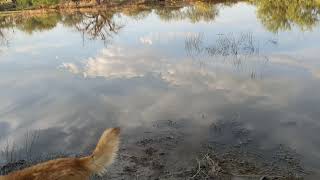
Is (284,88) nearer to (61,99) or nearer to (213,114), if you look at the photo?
(213,114)

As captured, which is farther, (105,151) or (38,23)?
(38,23)

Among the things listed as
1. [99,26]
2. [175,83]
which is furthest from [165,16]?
[175,83]

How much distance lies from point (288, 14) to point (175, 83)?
13778mm

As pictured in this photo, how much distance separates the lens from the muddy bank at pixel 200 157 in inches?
310

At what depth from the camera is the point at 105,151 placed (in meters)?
5.13

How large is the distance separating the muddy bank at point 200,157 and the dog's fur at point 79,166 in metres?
2.83

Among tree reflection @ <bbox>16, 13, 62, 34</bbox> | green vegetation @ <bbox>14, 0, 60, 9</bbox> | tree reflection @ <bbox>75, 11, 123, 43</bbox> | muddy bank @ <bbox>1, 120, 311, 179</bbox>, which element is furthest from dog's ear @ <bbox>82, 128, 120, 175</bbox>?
green vegetation @ <bbox>14, 0, 60, 9</bbox>

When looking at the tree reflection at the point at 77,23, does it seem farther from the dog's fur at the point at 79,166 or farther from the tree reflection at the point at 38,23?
the dog's fur at the point at 79,166

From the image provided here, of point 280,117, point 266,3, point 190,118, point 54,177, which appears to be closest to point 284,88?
point 280,117

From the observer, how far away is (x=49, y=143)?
10.0 m

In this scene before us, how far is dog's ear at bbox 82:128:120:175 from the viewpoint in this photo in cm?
504

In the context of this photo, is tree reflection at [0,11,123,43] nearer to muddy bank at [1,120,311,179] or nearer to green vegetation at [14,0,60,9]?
green vegetation at [14,0,60,9]

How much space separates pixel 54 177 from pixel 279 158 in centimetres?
491

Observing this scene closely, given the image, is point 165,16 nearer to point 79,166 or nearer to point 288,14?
point 288,14
